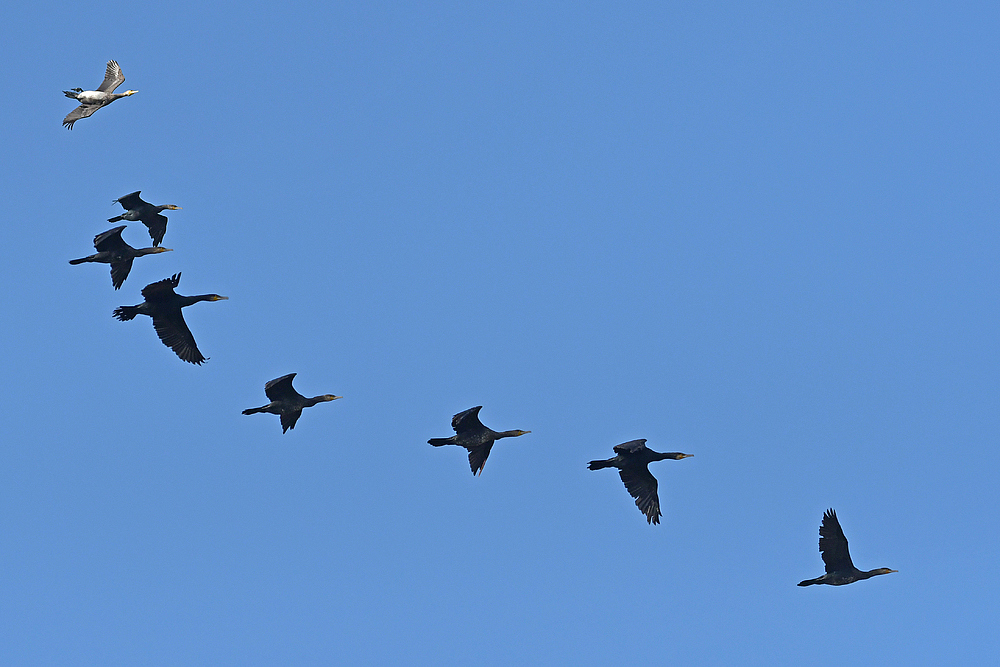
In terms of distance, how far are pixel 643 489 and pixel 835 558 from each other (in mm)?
6374

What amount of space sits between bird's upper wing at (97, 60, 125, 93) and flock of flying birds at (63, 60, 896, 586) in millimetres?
304

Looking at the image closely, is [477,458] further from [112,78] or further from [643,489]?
[112,78]

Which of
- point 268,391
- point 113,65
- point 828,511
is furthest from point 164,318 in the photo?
point 828,511

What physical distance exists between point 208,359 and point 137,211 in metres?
7.03

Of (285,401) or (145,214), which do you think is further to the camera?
(145,214)

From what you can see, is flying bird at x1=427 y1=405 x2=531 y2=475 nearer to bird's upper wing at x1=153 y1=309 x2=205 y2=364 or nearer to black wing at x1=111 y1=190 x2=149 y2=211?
bird's upper wing at x1=153 y1=309 x2=205 y2=364

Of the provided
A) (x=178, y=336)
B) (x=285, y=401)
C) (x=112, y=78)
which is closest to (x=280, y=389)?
(x=285, y=401)

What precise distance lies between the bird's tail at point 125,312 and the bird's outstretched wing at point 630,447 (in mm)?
15937

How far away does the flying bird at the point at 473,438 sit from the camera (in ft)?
147

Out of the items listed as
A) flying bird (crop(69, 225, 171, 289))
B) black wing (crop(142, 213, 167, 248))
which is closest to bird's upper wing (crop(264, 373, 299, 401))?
flying bird (crop(69, 225, 171, 289))

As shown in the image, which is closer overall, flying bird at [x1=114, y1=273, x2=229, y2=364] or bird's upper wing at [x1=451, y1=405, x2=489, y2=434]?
bird's upper wing at [x1=451, y1=405, x2=489, y2=434]

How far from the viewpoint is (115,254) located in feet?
160

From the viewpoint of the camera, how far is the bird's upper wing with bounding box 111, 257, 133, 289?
4862 centimetres

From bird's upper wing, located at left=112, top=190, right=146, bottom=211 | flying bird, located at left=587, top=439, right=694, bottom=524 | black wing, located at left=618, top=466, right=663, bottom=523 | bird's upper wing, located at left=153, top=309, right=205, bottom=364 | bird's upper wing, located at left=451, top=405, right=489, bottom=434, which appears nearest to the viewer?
bird's upper wing, located at left=451, top=405, right=489, bottom=434
